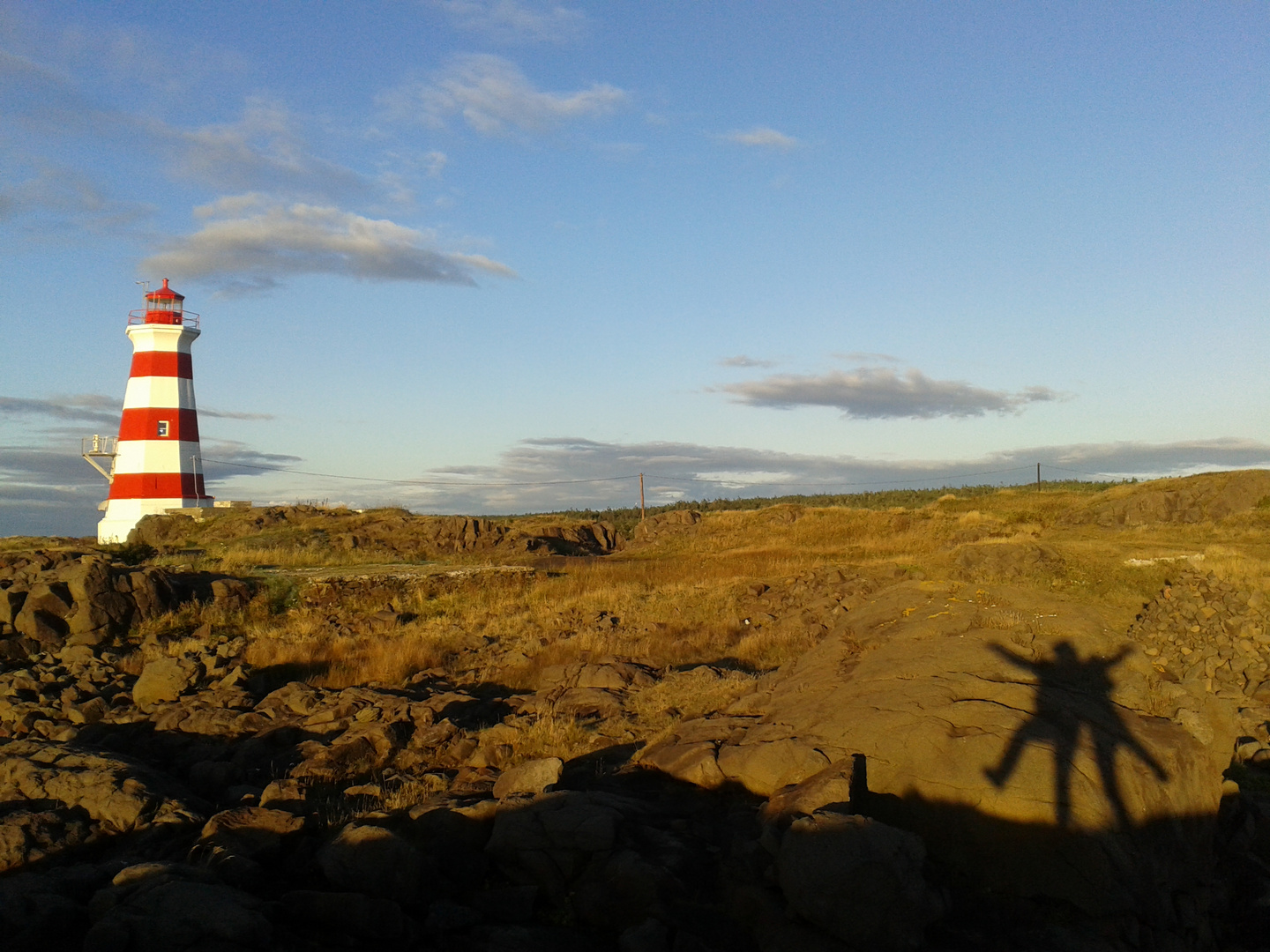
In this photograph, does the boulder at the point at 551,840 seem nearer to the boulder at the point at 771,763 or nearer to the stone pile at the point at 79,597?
the boulder at the point at 771,763

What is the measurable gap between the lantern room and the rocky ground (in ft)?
84.2

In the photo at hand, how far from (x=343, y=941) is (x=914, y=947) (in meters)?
3.63

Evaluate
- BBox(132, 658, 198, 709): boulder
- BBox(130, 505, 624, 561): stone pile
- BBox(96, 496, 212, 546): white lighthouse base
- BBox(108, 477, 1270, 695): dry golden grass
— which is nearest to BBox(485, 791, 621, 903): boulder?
BBox(108, 477, 1270, 695): dry golden grass

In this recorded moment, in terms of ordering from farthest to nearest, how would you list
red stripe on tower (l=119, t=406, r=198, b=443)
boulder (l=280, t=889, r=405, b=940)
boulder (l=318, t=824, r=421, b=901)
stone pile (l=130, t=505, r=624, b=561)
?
1. red stripe on tower (l=119, t=406, r=198, b=443)
2. stone pile (l=130, t=505, r=624, b=561)
3. boulder (l=318, t=824, r=421, b=901)
4. boulder (l=280, t=889, r=405, b=940)

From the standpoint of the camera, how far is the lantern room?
120ft

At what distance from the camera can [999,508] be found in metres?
43.6

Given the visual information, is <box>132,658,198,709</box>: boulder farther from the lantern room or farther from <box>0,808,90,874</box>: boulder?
the lantern room

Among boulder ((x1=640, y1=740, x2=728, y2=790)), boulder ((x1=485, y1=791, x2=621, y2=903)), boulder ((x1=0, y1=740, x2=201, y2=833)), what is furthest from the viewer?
boulder ((x1=640, y1=740, x2=728, y2=790))

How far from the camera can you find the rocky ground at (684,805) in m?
6.29

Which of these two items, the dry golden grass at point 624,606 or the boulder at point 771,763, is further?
the dry golden grass at point 624,606

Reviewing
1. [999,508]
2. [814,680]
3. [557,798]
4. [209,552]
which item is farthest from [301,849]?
[999,508]

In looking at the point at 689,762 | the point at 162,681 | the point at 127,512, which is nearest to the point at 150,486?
the point at 127,512

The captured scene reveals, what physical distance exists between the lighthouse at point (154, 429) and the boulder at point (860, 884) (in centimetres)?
3489

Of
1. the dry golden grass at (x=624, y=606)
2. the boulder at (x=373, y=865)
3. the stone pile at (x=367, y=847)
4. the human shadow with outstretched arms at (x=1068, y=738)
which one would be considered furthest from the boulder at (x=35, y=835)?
the human shadow with outstretched arms at (x=1068, y=738)
